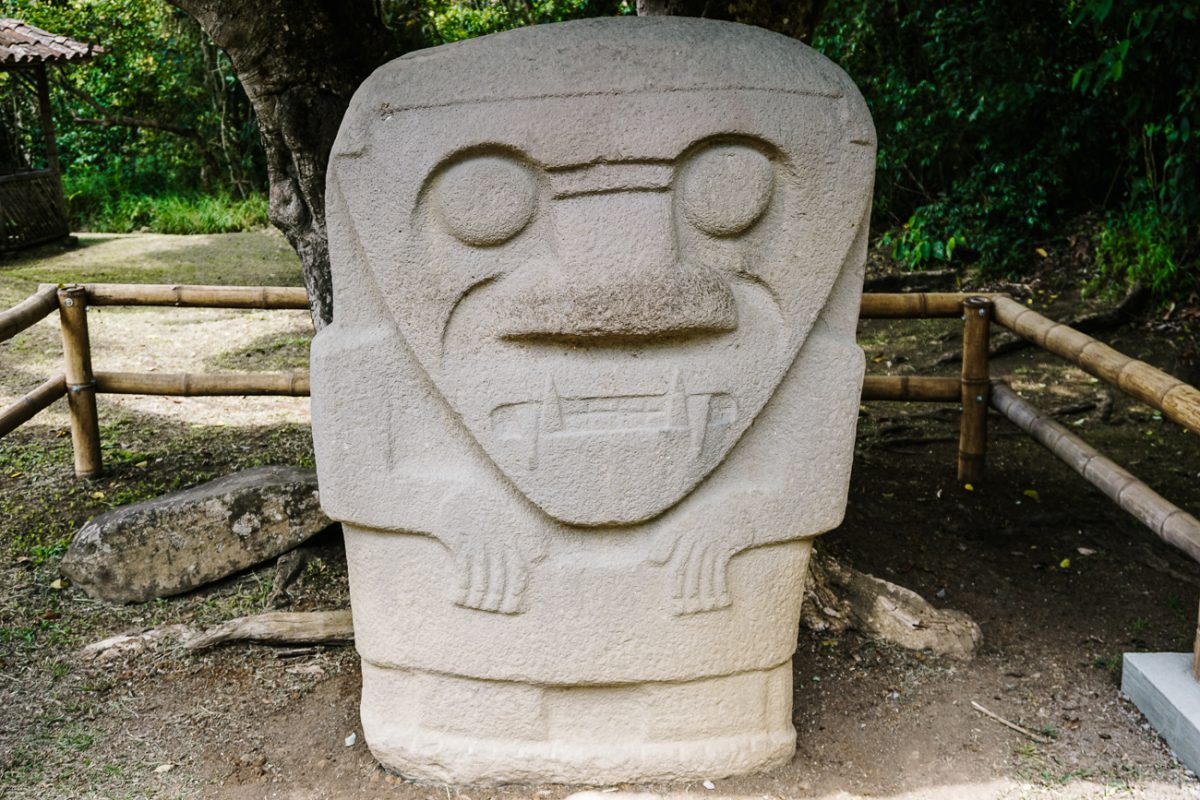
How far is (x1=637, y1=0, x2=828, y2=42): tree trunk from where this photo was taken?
3.21 metres

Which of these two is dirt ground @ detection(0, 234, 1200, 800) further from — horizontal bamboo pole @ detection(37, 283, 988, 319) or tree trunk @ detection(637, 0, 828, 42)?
tree trunk @ detection(637, 0, 828, 42)

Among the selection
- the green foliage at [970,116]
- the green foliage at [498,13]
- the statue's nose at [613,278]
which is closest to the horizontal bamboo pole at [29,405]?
the statue's nose at [613,278]

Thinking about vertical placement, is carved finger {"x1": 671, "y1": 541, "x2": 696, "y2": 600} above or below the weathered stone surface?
above

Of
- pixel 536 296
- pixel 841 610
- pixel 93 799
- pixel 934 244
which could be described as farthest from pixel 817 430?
pixel 934 244

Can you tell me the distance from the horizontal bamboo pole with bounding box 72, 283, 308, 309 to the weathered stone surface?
95 cm

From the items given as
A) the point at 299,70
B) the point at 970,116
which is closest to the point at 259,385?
the point at 299,70

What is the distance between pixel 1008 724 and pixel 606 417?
1.45 meters

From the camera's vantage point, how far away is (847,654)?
3248mm

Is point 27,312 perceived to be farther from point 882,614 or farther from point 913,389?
point 913,389

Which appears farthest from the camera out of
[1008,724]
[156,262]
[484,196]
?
[156,262]

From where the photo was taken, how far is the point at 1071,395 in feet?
19.3

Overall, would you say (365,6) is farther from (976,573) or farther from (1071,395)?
(1071,395)

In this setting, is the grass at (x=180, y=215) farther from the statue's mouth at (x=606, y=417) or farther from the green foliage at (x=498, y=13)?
the statue's mouth at (x=606, y=417)

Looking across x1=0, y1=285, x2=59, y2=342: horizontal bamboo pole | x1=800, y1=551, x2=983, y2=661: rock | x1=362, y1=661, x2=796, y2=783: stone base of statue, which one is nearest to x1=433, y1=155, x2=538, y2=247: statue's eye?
x1=362, y1=661, x2=796, y2=783: stone base of statue
